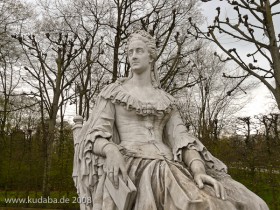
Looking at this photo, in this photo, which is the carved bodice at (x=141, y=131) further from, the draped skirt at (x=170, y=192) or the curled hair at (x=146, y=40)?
the curled hair at (x=146, y=40)

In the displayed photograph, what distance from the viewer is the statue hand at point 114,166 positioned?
10.5 ft

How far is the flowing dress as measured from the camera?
3.03 metres

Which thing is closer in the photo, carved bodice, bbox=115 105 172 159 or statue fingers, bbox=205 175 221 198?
statue fingers, bbox=205 175 221 198

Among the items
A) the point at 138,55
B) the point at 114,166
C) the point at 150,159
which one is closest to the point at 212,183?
the point at 150,159

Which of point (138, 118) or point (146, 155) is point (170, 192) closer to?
point (146, 155)

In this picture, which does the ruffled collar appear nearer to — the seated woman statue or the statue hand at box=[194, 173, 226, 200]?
the seated woman statue

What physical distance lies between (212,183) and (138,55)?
1568mm

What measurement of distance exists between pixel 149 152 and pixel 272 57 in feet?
19.2

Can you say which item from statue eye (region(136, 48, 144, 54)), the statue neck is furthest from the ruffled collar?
statue eye (region(136, 48, 144, 54))

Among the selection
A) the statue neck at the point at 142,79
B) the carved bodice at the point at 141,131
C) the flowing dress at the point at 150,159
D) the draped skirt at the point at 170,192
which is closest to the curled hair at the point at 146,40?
the statue neck at the point at 142,79

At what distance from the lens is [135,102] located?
152 inches

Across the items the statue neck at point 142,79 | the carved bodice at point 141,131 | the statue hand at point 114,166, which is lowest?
the statue hand at point 114,166

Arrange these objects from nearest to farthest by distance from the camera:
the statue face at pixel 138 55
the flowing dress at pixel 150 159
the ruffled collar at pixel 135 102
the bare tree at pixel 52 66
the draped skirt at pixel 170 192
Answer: the draped skirt at pixel 170 192 < the flowing dress at pixel 150 159 < the ruffled collar at pixel 135 102 < the statue face at pixel 138 55 < the bare tree at pixel 52 66

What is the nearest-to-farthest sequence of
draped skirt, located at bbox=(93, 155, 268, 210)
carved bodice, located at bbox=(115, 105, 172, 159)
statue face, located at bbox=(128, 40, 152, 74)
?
1. draped skirt, located at bbox=(93, 155, 268, 210)
2. carved bodice, located at bbox=(115, 105, 172, 159)
3. statue face, located at bbox=(128, 40, 152, 74)
